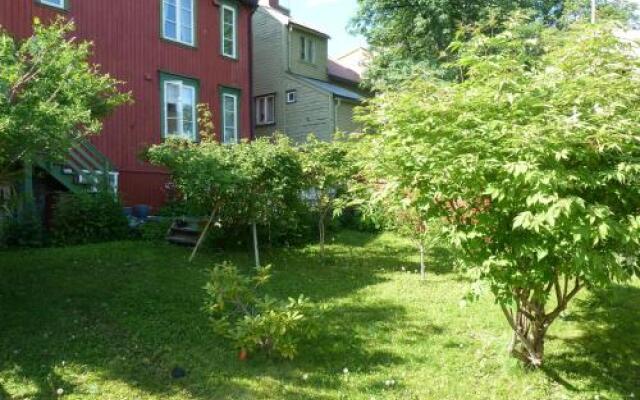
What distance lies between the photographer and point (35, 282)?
7.12 metres

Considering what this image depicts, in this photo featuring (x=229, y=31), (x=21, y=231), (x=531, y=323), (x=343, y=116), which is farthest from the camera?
(x=343, y=116)

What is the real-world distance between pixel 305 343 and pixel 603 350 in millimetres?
2907

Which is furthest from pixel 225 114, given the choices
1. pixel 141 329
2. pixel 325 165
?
pixel 141 329

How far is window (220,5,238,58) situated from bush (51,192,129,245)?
24.2ft

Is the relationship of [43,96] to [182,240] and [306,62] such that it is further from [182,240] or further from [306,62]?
[306,62]

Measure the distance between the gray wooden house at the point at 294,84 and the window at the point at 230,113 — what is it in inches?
190

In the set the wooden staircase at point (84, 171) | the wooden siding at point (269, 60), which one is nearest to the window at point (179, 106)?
the wooden staircase at point (84, 171)

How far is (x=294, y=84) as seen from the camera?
2159cm

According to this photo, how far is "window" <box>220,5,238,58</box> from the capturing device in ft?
53.5

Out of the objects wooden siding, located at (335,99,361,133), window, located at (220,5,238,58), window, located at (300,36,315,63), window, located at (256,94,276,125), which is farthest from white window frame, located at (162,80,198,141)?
window, located at (300,36,315,63)

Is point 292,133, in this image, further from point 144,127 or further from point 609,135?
point 609,135

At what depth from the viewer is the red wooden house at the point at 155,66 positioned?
12266mm

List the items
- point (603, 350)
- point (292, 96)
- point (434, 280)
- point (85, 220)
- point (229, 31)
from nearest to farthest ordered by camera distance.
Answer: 1. point (603, 350)
2. point (434, 280)
3. point (85, 220)
4. point (229, 31)
5. point (292, 96)

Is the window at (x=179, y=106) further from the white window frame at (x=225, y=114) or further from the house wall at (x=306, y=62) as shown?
the house wall at (x=306, y=62)
